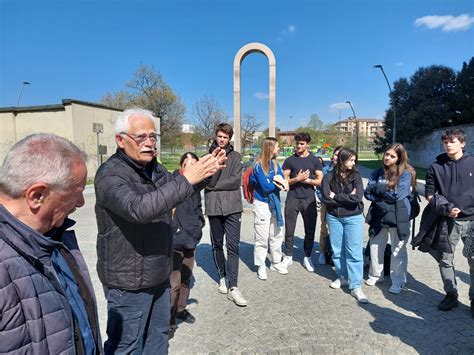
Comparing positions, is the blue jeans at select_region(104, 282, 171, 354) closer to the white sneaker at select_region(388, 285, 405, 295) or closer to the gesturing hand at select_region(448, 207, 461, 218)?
the gesturing hand at select_region(448, 207, 461, 218)

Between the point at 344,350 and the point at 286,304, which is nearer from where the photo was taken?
the point at 344,350

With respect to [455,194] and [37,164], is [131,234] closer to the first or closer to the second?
[37,164]

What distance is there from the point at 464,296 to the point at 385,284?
85 cm

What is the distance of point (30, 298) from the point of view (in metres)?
1.04

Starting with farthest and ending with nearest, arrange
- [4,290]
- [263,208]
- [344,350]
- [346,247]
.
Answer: [263,208] → [346,247] → [344,350] → [4,290]

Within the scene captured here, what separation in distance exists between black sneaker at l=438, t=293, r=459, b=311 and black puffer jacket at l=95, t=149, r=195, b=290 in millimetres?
3128

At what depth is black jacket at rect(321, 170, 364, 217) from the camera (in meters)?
3.93

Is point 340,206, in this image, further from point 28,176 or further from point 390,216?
point 28,176

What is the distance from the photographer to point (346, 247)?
13.0 ft

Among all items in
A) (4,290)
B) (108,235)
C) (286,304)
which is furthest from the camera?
(286,304)

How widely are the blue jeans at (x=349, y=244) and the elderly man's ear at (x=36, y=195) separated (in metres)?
3.52

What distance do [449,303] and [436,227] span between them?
837 mm

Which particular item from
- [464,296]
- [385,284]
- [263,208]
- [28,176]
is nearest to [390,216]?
[385,284]

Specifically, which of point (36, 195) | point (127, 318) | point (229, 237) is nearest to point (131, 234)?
point (127, 318)
